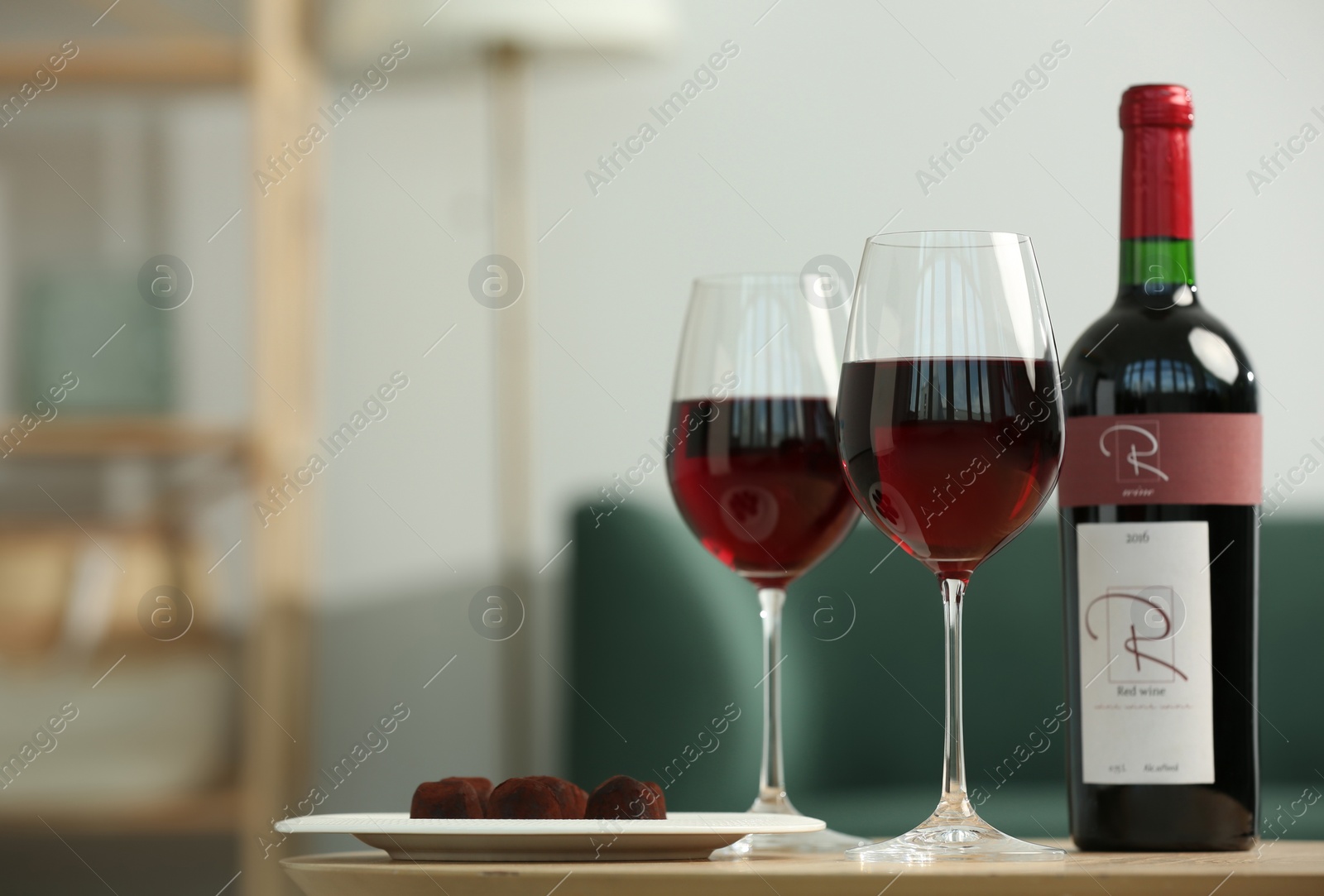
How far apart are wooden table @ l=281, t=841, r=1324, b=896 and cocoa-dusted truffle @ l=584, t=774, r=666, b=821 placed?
4cm

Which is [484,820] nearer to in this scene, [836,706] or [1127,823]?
[1127,823]

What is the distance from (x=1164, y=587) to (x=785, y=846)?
0.72ft

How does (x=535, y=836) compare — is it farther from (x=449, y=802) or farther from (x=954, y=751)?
(x=954, y=751)

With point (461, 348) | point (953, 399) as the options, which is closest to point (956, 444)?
point (953, 399)

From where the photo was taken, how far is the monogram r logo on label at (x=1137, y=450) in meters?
0.63

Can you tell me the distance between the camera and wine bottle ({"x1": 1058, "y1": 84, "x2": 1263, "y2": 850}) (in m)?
0.62

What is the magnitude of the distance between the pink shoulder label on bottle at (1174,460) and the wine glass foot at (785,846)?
205mm

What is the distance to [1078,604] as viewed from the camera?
2.13 feet

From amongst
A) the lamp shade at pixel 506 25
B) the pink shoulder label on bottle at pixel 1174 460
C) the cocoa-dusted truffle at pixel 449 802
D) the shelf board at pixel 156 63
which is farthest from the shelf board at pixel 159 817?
the pink shoulder label on bottle at pixel 1174 460

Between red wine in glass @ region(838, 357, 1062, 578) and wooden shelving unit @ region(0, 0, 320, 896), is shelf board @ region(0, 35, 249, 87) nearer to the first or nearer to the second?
wooden shelving unit @ region(0, 0, 320, 896)

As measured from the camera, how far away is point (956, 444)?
0.61 meters

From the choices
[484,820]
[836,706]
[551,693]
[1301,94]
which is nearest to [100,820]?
[551,693]

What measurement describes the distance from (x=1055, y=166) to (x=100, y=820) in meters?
1.90

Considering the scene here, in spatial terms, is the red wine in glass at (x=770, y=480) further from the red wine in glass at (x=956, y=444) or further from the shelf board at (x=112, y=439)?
the shelf board at (x=112, y=439)
